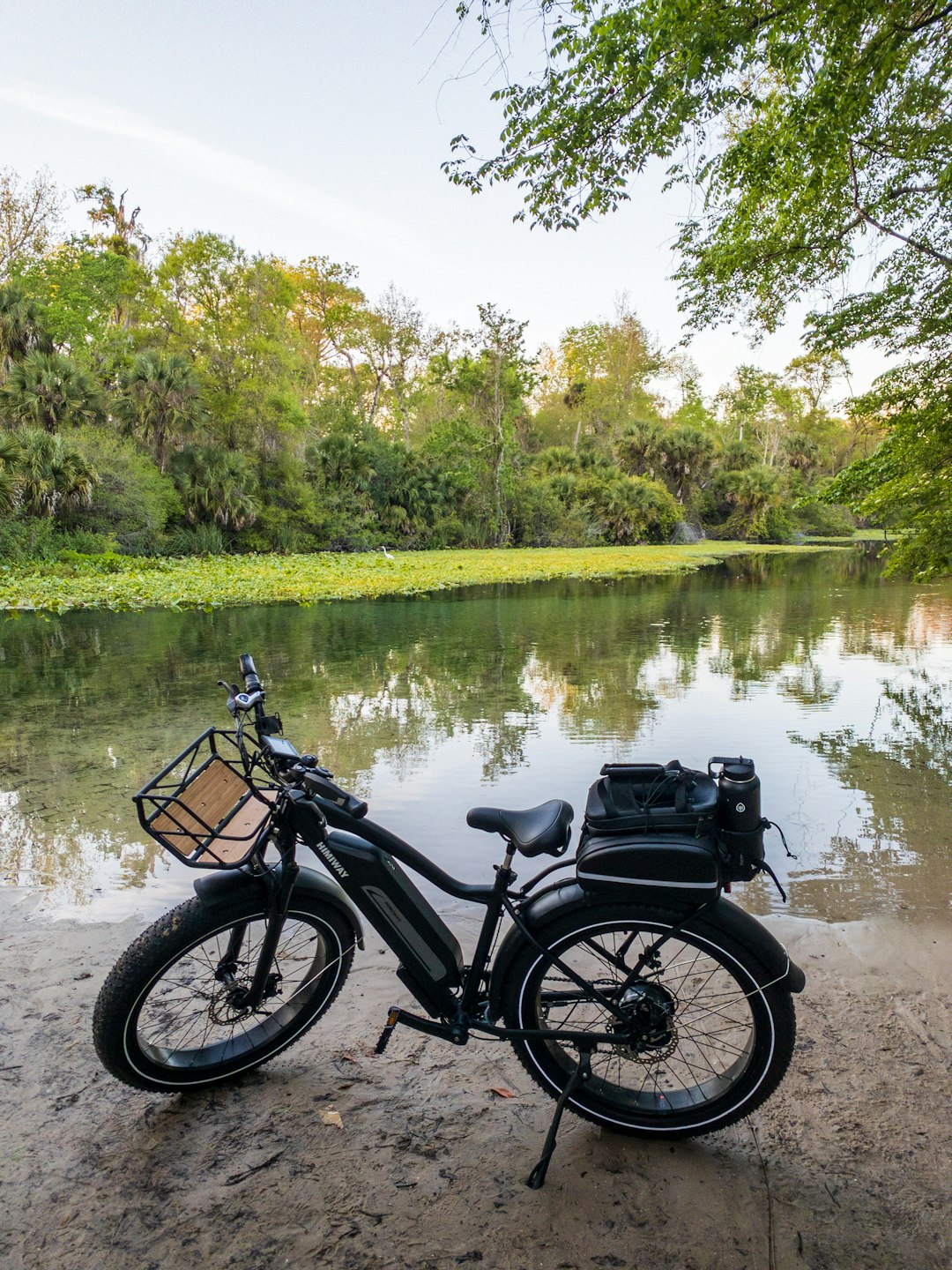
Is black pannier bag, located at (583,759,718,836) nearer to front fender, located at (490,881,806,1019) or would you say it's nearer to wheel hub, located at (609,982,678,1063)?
front fender, located at (490,881,806,1019)

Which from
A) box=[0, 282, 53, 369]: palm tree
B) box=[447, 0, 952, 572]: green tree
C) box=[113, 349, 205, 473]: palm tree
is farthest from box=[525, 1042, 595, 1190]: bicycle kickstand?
box=[113, 349, 205, 473]: palm tree

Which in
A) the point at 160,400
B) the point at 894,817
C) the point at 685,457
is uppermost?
the point at 160,400

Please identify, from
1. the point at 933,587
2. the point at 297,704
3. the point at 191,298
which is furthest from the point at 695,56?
the point at 191,298

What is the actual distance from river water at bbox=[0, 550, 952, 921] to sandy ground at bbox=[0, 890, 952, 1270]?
45.0 inches

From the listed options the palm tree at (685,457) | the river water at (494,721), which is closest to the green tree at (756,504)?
the palm tree at (685,457)

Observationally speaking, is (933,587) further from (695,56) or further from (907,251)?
(695,56)

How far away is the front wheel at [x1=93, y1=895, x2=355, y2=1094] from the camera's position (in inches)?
78.1

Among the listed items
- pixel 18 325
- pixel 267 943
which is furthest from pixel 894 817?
pixel 18 325

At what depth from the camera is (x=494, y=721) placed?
21.0ft

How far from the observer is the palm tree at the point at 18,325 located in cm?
2003

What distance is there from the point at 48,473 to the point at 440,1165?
1988 cm

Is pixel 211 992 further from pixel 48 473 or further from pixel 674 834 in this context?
pixel 48 473

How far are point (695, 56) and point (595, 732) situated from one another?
173 inches

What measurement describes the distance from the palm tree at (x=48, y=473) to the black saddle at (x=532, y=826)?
766 inches
